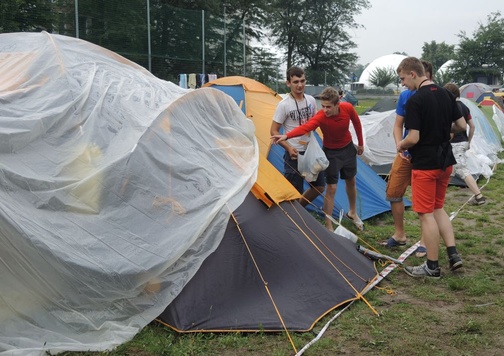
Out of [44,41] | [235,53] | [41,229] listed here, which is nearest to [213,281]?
[41,229]

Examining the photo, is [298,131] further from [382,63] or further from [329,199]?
[382,63]

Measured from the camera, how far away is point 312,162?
5.25m

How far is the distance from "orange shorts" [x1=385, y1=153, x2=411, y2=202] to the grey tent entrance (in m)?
1.33

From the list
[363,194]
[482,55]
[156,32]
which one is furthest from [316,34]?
[363,194]

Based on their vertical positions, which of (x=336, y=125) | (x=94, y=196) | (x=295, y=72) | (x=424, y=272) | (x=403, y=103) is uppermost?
(x=295, y=72)

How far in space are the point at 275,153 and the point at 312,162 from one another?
52.1 inches

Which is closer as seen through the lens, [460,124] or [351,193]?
[460,124]

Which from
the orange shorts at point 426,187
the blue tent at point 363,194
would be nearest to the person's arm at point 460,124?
the orange shorts at point 426,187

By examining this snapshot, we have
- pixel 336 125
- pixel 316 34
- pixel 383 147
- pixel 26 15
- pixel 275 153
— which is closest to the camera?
pixel 336 125

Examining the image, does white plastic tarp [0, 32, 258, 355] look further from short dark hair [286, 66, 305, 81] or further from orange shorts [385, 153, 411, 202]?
orange shorts [385, 153, 411, 202]

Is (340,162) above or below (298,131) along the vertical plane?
below

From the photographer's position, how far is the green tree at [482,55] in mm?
46250

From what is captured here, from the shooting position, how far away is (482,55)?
153 feet

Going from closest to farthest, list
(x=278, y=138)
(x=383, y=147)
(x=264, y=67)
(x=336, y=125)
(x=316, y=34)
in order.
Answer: (x=278, y=138) < (x=336, y=125) < (x=383, y=147) < (x=264, y=67) < (x=316, y=34)
